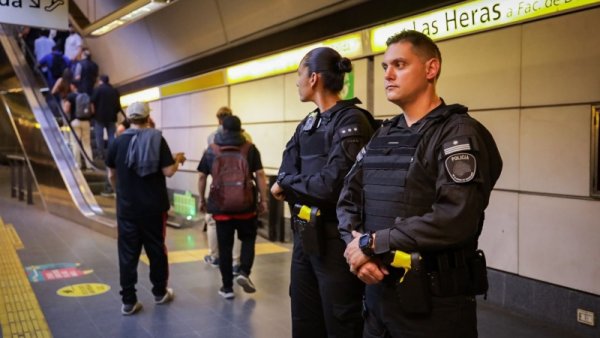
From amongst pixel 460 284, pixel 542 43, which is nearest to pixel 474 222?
pixel 460 284

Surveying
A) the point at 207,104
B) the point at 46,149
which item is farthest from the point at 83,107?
the point at 207,104

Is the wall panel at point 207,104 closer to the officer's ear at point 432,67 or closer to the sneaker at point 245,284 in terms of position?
the sneaker at point 245,284

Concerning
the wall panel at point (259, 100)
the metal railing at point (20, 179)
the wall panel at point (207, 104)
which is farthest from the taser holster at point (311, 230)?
the metal railing at point (20, 179)

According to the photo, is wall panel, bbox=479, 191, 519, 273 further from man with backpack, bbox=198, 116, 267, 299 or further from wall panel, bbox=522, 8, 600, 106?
man with backpack, bbox=198, 116, 267, 299

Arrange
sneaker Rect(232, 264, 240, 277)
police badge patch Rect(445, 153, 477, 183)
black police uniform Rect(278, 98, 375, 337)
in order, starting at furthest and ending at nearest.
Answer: sneaker Rect(232, 264, 240, 277), black police uniform Rect(278, 98, 375, 337), police badge patch Rect(445, 153, 477, 183)

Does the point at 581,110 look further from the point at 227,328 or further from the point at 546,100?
the point at 227,328

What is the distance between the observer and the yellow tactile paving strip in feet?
13.1

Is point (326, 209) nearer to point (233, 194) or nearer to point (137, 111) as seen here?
point (233, 194)

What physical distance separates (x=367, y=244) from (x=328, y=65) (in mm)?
1150

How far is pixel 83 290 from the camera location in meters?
5.10

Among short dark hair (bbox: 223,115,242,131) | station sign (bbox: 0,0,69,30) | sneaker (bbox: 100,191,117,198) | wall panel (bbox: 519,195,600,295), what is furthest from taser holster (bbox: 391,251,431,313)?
sneaker (bbox: 100,191,117,198)

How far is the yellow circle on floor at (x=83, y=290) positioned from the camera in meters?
4.97

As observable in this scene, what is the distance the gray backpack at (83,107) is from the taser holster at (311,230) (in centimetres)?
955

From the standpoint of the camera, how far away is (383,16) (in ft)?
18.2
